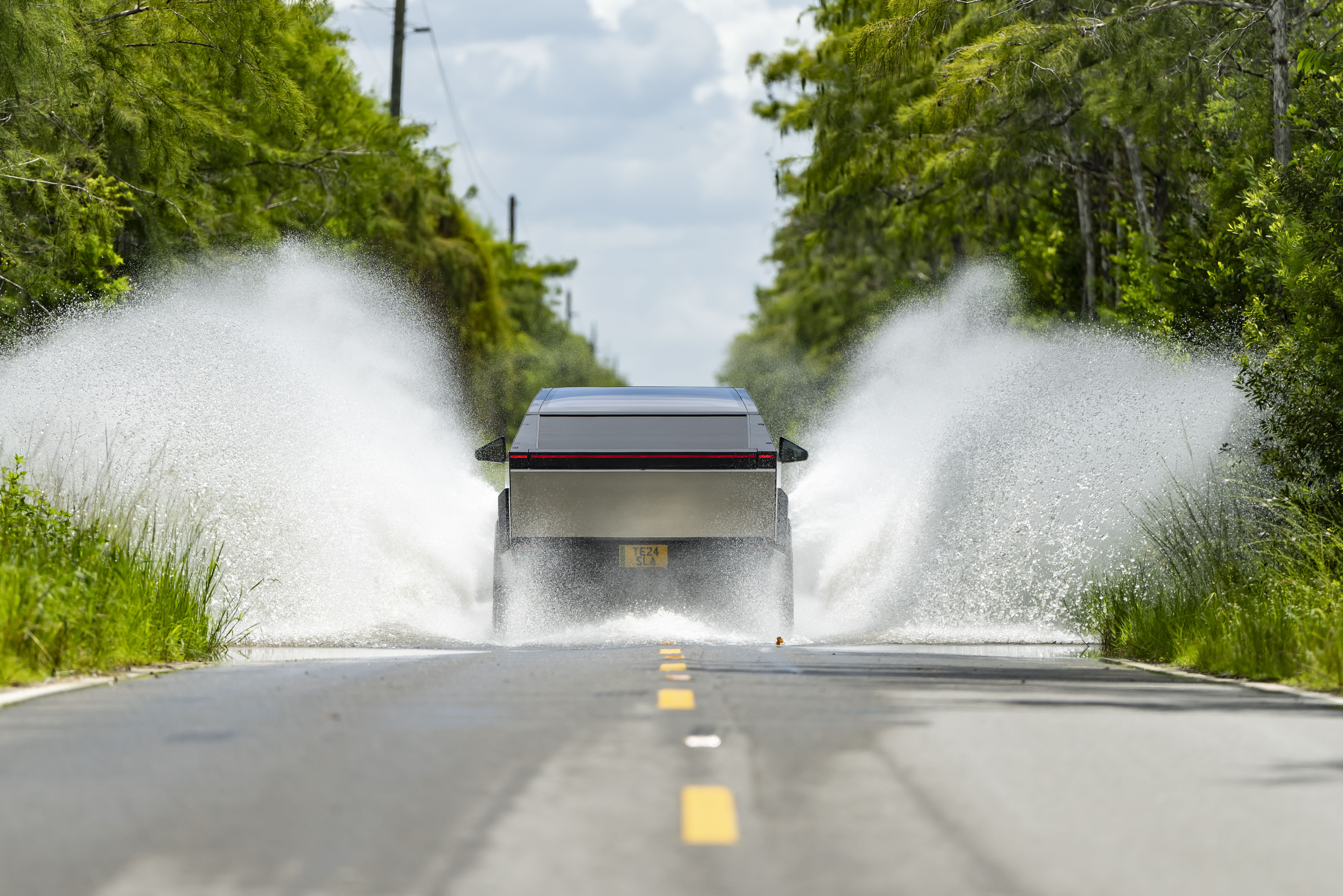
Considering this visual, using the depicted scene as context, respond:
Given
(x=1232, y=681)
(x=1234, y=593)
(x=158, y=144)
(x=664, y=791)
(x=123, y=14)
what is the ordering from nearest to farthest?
(x=664, y=791) → (x=1232, y=681) → (x=1234, y=593) → (x=123, y=14) → (x=158, y=144)

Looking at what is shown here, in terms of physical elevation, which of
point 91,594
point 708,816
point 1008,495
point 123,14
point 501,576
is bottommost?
point 708,816

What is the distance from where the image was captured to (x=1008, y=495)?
18.8m

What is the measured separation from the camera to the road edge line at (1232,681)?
31.6 ft

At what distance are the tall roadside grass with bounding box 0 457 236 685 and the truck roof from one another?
139 inches


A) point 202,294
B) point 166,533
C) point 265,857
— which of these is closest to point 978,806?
point 265,857

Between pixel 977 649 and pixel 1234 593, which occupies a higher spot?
pixel 1234 593

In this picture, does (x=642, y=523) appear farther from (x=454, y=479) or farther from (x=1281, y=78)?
(x=1281, y=78)

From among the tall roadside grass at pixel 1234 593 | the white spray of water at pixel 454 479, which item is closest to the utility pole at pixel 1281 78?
the white spray of water at pixel 454 479

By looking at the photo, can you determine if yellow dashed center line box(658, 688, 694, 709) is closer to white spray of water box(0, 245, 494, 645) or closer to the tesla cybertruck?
white spray of water box(0, 245, 494, 645)

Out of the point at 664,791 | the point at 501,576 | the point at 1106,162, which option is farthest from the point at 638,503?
the point at 1106,162

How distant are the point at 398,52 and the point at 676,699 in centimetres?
3940

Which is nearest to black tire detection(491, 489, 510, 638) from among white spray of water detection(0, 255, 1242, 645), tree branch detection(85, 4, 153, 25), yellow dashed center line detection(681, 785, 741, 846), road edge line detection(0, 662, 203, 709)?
white spray of water detection(0, 255, 1242, 645)

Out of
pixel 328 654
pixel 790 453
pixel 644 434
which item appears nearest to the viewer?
pixel 328 654

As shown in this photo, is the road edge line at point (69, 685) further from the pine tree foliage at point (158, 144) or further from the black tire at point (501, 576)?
the pine tree foliage at point (158, 144)
